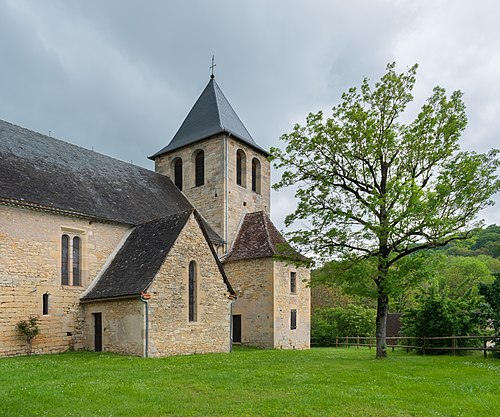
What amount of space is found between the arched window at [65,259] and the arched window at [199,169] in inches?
431

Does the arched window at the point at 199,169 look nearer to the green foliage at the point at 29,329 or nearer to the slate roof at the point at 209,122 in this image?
the slate roof at the point at 209,122

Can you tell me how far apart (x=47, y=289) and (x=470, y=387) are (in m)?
15.1

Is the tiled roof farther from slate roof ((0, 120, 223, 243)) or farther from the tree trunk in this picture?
the tree trunk

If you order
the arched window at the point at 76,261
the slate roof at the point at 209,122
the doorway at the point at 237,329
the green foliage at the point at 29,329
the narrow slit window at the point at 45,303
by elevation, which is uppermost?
the slate roof at the point at 209,122

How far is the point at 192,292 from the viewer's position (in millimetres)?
18391

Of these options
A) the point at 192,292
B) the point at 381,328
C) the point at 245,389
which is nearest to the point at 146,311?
the point at 192,292

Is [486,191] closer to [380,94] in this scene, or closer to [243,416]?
[380,94]

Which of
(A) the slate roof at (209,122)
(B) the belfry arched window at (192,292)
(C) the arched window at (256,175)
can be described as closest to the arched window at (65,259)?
(B) the belfry arched window at (192,292)

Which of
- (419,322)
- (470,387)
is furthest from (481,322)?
(470,387)

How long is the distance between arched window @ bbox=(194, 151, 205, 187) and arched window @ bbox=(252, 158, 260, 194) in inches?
140

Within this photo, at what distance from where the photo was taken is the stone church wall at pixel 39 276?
1675 cm

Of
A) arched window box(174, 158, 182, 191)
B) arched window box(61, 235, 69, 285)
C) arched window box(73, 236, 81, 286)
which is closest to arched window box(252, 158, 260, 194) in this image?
arched window box(174, 158, 182, 191)

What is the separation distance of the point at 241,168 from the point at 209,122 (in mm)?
3630

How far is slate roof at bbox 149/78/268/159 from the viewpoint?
94.9 feet
